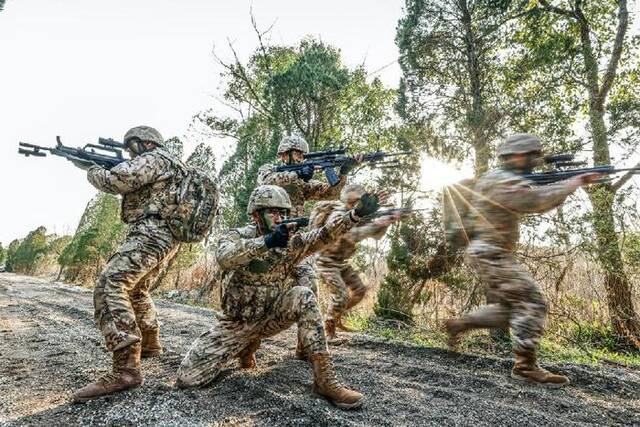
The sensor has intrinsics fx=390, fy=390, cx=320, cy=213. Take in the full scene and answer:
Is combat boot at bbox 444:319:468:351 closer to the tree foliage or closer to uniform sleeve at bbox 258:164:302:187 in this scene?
uniform sleeve at bbox 258:164:302:187

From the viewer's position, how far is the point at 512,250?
11.6ft

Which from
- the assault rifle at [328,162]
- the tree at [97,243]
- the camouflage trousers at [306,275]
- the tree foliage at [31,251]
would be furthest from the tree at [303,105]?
the tree foliage at [31,251]

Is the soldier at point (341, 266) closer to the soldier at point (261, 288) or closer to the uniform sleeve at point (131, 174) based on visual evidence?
the soldier at point (261, 288)

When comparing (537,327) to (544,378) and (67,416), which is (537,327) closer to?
(544,378)

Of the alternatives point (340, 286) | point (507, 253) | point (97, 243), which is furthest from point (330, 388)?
point (97, 243)

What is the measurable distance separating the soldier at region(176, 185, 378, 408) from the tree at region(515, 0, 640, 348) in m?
4.41

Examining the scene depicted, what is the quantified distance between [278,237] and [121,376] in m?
1.59

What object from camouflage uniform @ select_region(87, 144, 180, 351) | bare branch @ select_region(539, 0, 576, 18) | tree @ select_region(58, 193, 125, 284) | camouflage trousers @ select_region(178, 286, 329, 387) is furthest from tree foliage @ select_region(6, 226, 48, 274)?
bare branch @ select_region(539, 0, 576, 18)

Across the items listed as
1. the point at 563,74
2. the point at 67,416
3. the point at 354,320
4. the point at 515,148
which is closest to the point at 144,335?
the point at 67,416

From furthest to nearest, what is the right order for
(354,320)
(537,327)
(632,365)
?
(354,320) < (632,365) < (537,327)

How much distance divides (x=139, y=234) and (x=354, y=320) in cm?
429

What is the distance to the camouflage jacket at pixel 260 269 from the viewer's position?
126 inches

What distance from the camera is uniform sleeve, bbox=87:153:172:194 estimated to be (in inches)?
135

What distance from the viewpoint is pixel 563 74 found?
23.3 feet
